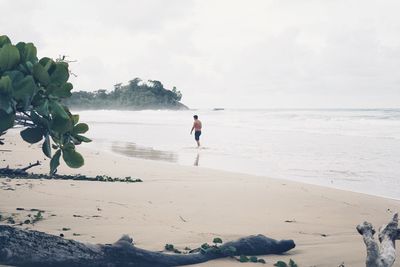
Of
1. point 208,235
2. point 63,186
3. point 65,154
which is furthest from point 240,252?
point 63,186

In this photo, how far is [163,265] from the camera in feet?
10.8

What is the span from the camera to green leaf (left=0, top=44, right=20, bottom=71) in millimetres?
2617

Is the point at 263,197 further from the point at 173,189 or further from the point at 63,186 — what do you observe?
the point at 63,186

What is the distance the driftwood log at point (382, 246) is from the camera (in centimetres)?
280

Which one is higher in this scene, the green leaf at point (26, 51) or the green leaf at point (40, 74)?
the green leaf at point (26, 51)

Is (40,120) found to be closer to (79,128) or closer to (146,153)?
(79,128)

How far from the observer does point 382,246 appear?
2.94 meters

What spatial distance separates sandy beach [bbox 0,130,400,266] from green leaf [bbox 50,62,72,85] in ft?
5.92

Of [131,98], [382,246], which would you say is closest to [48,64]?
[382,246]

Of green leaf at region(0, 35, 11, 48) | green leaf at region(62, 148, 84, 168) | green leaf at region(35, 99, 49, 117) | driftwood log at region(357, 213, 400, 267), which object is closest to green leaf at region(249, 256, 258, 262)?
driftwood log at region(357, 213, 400, 267)

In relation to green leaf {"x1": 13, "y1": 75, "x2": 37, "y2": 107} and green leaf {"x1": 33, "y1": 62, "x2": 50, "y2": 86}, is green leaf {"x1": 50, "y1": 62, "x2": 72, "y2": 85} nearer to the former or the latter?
green leaf {"x1": 33, "y1": 62, "x2": 50, "y2": 86}

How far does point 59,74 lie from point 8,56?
32 centimetres

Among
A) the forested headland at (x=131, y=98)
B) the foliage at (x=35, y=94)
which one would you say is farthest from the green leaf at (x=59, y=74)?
the forested headland at (x=131, y=98)

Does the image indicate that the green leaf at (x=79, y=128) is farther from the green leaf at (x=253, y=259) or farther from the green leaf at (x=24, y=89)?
the green leaf at (x=253, y=259)
